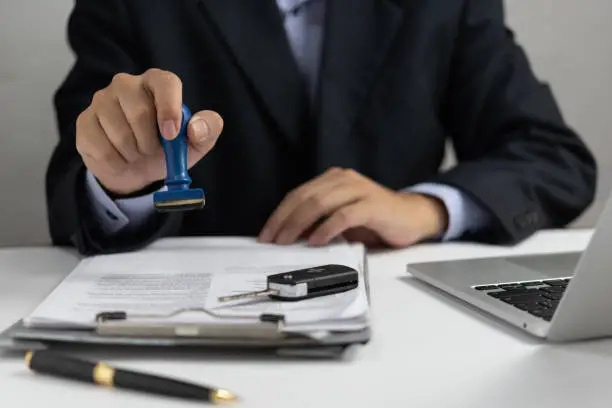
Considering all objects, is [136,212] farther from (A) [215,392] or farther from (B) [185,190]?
(A) [215,392]

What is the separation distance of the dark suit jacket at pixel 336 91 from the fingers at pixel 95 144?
269 mm

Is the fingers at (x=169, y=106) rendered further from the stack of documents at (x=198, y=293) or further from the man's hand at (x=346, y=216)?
the man's hand at (x=346, y=216)

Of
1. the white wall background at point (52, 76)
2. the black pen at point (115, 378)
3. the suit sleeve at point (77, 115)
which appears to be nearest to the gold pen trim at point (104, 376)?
the black pen at point (115, 378)

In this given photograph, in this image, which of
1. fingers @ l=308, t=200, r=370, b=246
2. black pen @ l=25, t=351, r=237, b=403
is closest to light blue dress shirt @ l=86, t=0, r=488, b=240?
fingers @ l=308, t=200, r=370, b=246

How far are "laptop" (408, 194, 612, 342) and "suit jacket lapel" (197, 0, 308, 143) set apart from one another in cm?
42

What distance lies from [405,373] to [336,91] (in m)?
0.62

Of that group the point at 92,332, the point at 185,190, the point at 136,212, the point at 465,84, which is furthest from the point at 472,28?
the point at 92,332

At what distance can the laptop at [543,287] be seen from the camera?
447 mm

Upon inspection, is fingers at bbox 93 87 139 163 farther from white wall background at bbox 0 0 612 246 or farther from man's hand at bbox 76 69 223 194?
white wall background at bbox 0 0 612 246

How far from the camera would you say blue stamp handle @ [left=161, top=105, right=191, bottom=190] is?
0.58 metres

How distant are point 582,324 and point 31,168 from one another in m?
1.13

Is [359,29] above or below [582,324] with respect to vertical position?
above

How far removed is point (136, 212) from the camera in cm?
82

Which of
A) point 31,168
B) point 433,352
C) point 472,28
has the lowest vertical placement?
point 31,168
